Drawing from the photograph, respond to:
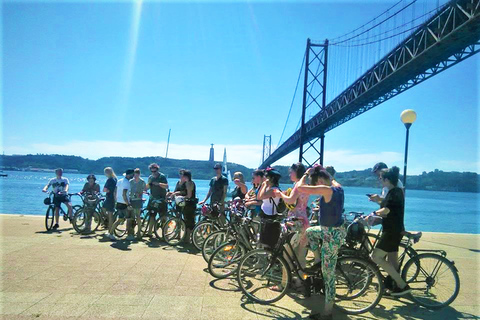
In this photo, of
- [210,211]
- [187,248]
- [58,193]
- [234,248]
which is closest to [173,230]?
[187,248]

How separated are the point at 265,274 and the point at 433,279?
191cm

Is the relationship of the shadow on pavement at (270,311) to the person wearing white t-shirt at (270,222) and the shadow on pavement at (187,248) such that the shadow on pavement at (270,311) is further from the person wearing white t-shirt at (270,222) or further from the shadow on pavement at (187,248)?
the shadow on pavement at (187,248)

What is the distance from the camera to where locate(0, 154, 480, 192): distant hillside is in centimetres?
5176

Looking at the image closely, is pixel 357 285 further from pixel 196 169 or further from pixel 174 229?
pixel 196 169

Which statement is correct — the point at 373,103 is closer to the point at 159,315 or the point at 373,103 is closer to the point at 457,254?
the point at 457,254

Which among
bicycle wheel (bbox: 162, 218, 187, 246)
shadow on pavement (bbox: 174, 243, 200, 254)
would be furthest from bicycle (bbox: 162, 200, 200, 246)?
shadow on pavement (bbox: 174, 243, 200, 254)

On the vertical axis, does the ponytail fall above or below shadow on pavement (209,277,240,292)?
above

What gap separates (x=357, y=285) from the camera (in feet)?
12.4

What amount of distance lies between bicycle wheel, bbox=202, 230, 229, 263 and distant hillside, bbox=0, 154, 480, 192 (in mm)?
32786

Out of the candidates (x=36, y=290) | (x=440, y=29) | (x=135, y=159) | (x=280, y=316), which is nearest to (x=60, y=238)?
(x=36, y=290)

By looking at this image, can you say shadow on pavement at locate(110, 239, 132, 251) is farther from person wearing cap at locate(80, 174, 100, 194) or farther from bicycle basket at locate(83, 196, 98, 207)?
person wearing cap at locate(80, 174, 100, 194)

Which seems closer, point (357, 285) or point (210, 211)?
point (357, 285)

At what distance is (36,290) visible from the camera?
3.80m

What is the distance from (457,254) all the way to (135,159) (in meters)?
70.8
